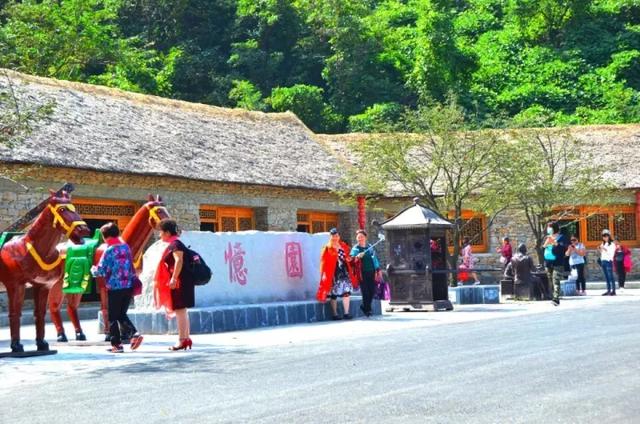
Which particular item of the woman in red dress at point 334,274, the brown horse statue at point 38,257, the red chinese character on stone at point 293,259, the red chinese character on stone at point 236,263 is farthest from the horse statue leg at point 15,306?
the red chinese character on stone at point 293,259

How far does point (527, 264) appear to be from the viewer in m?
26.2

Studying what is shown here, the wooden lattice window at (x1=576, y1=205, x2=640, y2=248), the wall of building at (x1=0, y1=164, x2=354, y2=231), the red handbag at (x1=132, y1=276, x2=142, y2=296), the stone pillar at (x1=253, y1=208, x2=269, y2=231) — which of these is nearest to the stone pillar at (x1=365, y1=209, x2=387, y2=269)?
the wall of building at (x1=0, y1=164, x2=354, y2=231)

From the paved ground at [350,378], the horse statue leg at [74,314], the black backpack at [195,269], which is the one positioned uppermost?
the black backpack at [195,269]

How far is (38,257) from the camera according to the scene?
13.9m

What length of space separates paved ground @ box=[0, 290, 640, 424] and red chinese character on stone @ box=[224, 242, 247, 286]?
2472 mm

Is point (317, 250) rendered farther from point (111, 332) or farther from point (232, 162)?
point (232, 162)

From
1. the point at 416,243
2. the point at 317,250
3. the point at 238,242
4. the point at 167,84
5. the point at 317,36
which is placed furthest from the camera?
→ the point at 317,36

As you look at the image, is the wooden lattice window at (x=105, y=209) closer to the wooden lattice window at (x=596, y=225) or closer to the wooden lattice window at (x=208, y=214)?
the wooden lattice window at (x=208, y=214)

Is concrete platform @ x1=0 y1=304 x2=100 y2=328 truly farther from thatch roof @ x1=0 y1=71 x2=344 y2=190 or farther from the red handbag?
the red handbag

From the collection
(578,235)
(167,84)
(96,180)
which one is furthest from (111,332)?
(167,84)

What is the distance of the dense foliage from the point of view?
52278mm

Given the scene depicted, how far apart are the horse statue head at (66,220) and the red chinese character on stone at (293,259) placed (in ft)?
22.6

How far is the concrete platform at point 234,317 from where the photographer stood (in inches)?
678

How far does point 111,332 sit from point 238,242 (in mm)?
5293
